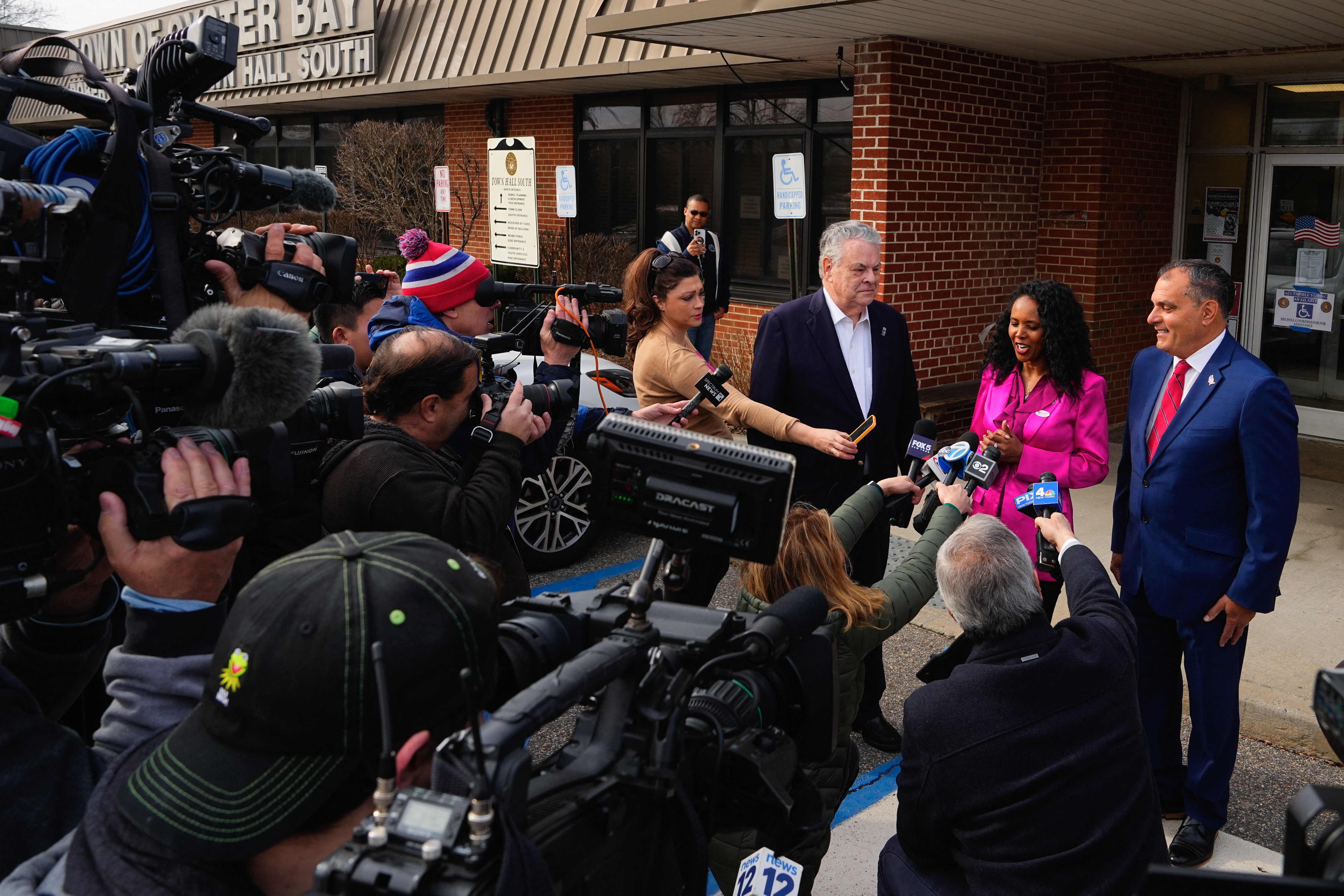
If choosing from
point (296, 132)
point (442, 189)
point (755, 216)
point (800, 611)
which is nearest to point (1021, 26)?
point (755, 216)

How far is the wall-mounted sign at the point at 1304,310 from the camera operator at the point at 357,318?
7.63m

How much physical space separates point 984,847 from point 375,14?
1423cm

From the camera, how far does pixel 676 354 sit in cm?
468

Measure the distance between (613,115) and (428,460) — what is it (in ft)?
35.3

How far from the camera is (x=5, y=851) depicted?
1630mm

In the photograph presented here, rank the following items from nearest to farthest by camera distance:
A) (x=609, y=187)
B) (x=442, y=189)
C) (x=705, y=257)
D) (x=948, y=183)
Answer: (x=948, y=183) < (x=705, y=257) < (x=442, y=189) < (x=609, y=187)

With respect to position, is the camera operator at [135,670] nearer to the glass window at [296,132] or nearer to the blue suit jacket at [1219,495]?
the blue suit jacket at [1219,495]

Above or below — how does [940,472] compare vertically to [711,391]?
below

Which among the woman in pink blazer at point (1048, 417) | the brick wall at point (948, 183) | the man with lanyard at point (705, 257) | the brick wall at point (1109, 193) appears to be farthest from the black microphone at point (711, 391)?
the brick wall at point (1109, 193)

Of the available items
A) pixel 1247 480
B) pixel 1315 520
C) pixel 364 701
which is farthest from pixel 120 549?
pixel 1315 520

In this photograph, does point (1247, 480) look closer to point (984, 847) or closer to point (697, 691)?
point (984, 847)

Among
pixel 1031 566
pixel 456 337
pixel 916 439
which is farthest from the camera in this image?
pixel 916 439

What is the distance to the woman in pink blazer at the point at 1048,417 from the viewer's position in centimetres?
438

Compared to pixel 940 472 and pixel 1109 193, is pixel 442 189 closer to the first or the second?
pixel 1109 193
